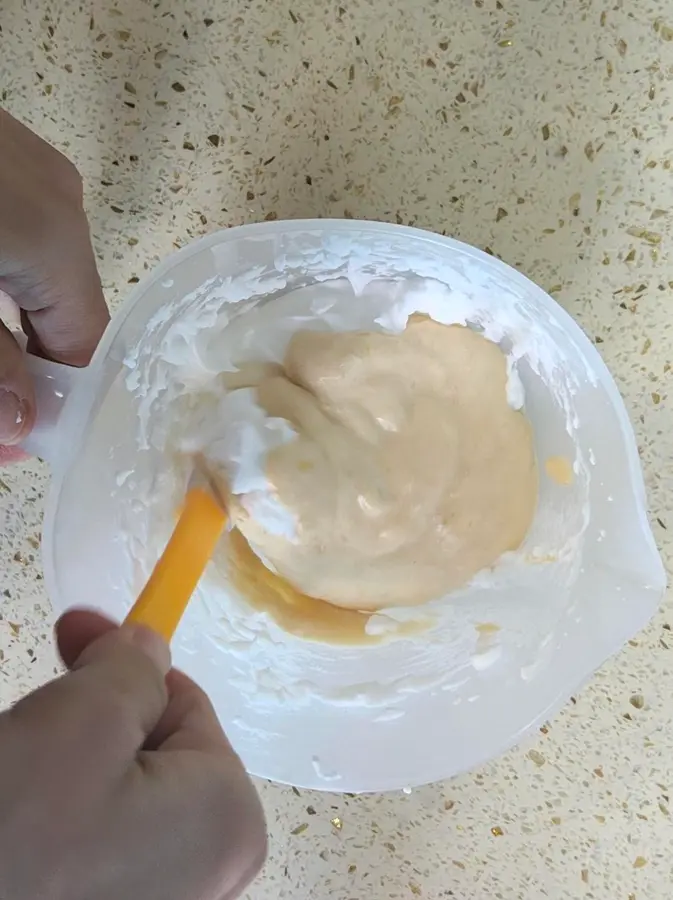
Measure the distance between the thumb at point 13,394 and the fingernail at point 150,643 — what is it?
0.46ft

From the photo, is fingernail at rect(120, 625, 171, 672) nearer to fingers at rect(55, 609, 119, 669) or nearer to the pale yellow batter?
fingers at rect(55, 609, 119, 669)

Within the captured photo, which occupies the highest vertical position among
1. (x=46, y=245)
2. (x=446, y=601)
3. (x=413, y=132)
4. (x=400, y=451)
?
(x=413, y=132)

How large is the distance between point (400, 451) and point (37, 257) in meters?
0.30

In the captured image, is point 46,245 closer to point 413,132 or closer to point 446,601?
point 413,132

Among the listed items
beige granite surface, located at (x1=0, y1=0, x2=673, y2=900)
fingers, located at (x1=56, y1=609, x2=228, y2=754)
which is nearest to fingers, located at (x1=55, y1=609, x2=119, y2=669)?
fingers, located at (x1=56, y1=609, x2=228, y2=754)

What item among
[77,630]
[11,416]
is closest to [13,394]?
[11,416]

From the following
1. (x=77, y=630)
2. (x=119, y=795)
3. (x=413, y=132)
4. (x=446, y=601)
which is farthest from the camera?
(x=446, y=601)

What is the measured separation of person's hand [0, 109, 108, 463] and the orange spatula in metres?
0.12

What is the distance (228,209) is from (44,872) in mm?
434

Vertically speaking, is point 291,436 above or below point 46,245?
below

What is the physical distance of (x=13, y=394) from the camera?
0.47m

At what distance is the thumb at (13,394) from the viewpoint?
47 centimetres

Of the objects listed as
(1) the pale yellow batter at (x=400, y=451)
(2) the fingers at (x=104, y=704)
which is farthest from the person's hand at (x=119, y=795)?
(1) the pale yellow batter at (x=400, y=451)

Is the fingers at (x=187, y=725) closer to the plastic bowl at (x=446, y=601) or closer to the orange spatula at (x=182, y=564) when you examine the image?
the orange spatula at (x=182, y=564)
